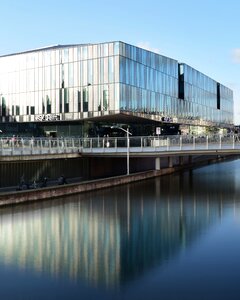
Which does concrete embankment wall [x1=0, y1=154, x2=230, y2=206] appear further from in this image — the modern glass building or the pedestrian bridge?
the modern glass building

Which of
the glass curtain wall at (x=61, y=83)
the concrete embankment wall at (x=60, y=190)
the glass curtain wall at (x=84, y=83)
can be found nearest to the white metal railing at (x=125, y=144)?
the concrete embankment wall at (x=60, y=190)

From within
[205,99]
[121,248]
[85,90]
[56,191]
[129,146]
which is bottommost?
[121,248]

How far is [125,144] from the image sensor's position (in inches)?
2078

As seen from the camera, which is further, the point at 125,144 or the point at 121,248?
the point at 125,144

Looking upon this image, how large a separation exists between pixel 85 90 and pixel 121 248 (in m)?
45.1

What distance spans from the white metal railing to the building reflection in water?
6747mm

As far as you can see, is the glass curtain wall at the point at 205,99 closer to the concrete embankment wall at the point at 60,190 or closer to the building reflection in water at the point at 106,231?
the concrete embankment wall at the point at 60,190

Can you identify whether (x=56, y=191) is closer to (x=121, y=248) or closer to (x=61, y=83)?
(x=121, y=248)

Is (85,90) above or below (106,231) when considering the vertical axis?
above

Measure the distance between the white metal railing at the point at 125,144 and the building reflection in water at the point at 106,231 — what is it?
6.75 metres

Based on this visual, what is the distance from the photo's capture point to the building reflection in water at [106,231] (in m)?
19.2

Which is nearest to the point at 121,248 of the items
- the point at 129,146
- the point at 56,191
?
the point at 56,191

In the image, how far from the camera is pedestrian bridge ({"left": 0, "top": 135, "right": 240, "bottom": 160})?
43719 mm

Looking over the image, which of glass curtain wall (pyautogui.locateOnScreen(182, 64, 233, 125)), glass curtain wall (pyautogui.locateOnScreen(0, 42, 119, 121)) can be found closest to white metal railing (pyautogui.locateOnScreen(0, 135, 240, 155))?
glass curtain wall (pyautogui.locateOnScreen(0, 42, 119, 121))
